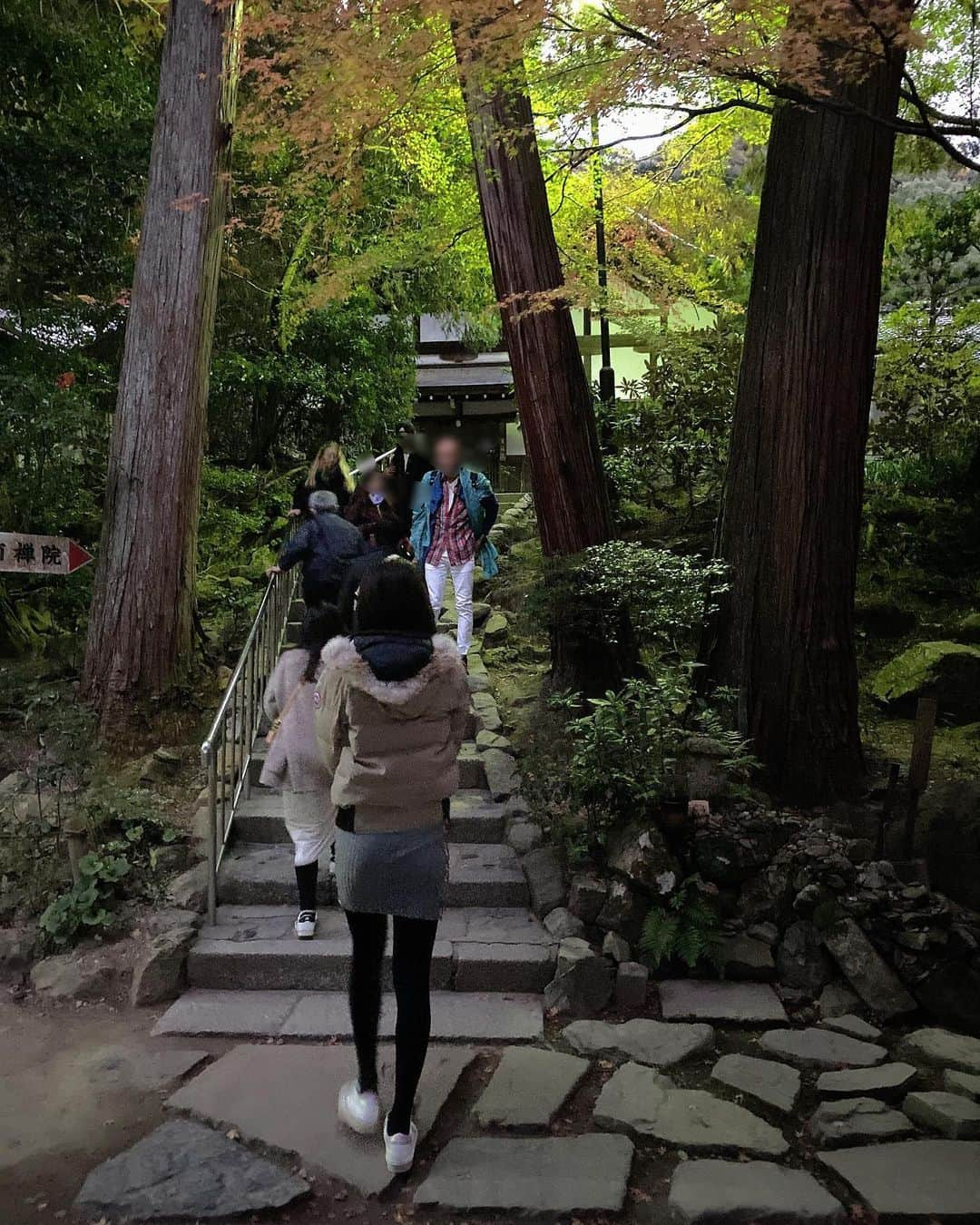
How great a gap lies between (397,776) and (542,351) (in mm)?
5166

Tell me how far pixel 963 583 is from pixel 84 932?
8.60m

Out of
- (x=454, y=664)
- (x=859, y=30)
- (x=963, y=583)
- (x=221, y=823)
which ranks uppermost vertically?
(x=859, y=30)

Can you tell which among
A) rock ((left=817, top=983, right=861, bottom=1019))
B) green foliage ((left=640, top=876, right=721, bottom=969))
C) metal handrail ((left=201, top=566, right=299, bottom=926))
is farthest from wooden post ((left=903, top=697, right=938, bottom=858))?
metal handrail ((left=201, top=566, right=299, bottom=926))

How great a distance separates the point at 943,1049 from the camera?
4219 mm

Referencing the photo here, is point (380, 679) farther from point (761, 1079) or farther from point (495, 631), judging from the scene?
point (495, 631)

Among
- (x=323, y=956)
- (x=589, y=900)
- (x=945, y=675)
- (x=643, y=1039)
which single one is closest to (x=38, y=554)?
(x=323, y=956)

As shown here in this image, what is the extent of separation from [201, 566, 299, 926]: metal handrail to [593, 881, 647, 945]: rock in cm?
231

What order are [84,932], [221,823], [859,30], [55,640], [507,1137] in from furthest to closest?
[55,640] < [221,823] < [84,932] < [859,30] < [507,1137]

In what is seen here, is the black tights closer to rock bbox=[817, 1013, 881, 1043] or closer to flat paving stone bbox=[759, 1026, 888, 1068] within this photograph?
flat paving stone bbox=[759, 1026, 888, 1068]

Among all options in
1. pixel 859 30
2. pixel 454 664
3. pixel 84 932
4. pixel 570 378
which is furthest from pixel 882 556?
pixel 84 932

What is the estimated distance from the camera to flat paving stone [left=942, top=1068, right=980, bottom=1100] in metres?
3.85

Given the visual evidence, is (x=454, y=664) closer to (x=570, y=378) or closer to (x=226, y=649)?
(x=570, y=378)

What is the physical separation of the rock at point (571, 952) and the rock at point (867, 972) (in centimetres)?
132

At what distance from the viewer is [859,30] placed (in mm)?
4156
